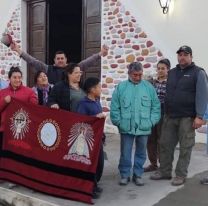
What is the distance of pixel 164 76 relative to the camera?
5.90 meters

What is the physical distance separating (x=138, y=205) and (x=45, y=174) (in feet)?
3.82

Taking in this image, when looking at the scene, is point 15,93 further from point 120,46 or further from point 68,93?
point 120,46

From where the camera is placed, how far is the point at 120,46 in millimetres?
9680

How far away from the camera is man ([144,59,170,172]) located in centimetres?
587

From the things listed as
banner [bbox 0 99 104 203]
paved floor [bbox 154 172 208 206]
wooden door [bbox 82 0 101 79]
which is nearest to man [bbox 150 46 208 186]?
paved floor [bbox 154 172 208 206]

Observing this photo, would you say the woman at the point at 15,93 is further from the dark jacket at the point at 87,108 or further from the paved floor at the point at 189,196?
the paved floor at the point at 189,196

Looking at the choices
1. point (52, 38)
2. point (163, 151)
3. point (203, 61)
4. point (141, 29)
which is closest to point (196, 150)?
point (203, 61)

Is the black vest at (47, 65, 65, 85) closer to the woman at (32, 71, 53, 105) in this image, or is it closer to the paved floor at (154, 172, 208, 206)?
the woman at (32, 71, 53, 105)

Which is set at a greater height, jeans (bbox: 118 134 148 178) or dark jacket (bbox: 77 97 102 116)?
dark jacket (bbox: 77 97 102 116)

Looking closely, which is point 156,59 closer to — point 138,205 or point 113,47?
point 113,47

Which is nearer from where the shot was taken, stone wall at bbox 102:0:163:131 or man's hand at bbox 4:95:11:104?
man's hand at bbox 4:95:11:104

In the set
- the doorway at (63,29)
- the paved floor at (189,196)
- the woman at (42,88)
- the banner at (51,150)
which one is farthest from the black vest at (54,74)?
the doorway at (63,29)

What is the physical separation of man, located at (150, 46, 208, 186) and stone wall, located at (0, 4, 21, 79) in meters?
7.94

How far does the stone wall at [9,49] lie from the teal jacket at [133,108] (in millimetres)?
7776
